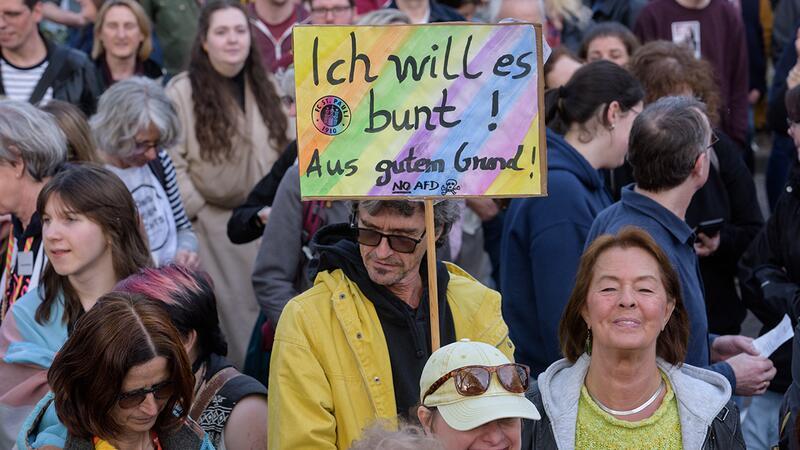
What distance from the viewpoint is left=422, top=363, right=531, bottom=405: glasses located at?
3652mm

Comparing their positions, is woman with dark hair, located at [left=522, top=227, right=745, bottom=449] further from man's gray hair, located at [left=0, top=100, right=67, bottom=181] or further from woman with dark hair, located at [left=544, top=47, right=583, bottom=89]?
woman with dark hair, located at [left=544, top=47, right=583, bottom=89]

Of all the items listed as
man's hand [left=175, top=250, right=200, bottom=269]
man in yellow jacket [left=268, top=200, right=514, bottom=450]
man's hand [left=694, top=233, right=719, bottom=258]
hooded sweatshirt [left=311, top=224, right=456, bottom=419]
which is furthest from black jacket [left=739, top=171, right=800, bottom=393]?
man's hand [left=175, top=250, right=200, bottom=269]

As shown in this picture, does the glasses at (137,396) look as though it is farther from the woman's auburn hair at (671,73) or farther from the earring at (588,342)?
the woman's auburn hair at (671,73)

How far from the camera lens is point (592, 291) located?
418cm

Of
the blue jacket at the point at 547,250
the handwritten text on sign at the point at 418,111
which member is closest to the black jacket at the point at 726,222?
the blue jacket at the point at 547,250

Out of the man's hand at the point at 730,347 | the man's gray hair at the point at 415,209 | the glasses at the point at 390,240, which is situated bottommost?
the man's hand at the point at 730,347

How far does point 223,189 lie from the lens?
7.51 metres

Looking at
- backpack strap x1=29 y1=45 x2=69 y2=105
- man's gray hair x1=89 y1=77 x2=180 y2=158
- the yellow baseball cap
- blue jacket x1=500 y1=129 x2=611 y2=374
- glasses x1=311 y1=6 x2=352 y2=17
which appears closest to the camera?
the yellow baseball cap

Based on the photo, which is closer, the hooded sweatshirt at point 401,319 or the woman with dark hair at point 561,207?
the hooded sweatshirt at point 401,319

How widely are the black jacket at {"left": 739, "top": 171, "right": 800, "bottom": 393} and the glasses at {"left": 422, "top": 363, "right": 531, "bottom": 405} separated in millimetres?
2259

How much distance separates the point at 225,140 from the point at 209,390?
3.30 metres

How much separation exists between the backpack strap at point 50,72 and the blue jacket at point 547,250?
11.6 ft

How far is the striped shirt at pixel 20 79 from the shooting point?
7902mm

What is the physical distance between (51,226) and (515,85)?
5.91 ft
